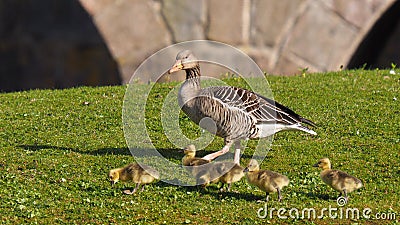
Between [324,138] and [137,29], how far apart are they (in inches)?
243

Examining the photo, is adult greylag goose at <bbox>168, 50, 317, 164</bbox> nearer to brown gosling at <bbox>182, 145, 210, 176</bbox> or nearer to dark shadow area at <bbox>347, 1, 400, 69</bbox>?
brown gosling at <bbox>182, 145, 210, 176</bbox>

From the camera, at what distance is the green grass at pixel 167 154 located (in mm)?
10203

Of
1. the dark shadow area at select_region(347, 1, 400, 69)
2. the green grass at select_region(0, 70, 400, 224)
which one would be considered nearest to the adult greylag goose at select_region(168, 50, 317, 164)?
the green grass at select_region(0, 70, 400, 224)

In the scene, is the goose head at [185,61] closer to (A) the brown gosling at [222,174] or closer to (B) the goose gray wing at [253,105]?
(B) the goose gray wing at [253,105]

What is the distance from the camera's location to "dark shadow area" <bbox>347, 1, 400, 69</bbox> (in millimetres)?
18969

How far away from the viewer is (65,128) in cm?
1387

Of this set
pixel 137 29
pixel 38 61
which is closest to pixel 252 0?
pixel 137 29

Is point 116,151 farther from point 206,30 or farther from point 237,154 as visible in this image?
point 206,30

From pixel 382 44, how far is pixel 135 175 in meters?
11.1

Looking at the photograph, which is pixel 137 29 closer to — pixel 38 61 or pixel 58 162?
pixel 38 61

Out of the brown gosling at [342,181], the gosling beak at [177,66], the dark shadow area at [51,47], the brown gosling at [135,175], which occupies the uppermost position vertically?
the dark shadow area at [51,47]

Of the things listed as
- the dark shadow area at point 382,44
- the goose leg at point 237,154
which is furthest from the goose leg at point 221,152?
the dark shadow area at point 382,44

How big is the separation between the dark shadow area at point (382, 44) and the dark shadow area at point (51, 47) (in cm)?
559

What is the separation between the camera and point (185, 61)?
39.0 ft
